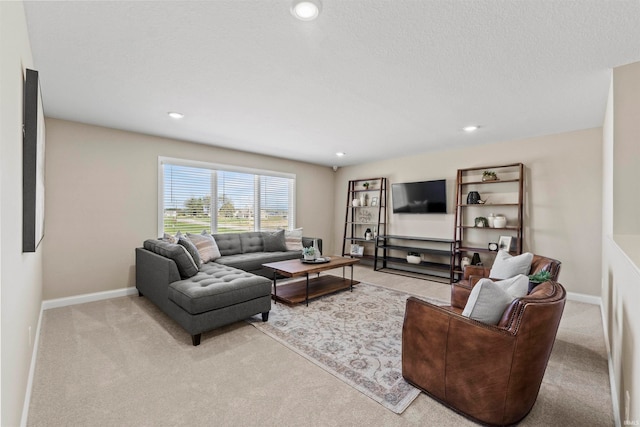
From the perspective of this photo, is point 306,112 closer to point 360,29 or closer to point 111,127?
point 360,29

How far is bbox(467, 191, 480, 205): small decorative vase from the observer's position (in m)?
4.91

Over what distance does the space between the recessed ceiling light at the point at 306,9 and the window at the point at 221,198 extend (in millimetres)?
3653

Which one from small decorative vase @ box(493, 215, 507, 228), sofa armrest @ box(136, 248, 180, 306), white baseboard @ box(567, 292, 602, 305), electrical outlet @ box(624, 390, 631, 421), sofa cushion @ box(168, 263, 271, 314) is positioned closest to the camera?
electrical outlet @ box(624, 390, 631, 421)

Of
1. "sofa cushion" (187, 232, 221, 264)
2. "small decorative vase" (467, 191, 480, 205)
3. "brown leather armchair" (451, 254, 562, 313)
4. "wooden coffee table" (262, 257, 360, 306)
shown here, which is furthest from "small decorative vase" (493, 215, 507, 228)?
"sofa cushion" (187, 232, 221, 264)

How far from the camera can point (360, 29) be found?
1900 mm

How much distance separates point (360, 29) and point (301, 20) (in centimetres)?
39

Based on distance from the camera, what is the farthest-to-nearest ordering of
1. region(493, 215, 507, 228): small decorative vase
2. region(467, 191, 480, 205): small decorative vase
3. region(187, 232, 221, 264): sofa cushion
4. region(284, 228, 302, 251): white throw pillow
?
1. region(284, 228, 302, 251): white throw pillow
2. region(467, 191, 480, 205): small decorative vase
3. region(493, 215, 507, 228): small decorative vase
4. region(187, 232, 221, 264): sofa cushion

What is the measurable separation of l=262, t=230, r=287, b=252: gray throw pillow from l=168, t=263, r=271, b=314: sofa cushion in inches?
77.2

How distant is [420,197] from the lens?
18.8ft

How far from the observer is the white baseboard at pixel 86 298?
361cm

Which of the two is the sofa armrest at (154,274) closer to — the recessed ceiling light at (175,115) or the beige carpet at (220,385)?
the beige carpet at (220,385)

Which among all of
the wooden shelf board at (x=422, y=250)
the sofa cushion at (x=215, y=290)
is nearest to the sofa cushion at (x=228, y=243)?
the sofa cushion at (x=215, y=290)

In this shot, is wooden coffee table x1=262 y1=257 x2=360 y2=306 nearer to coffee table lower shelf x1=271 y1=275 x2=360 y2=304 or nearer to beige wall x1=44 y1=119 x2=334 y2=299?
coffee table lower shelf x1=271 y1=275 x2=360 y2=304

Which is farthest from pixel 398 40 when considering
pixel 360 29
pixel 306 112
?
pixel 306 112
